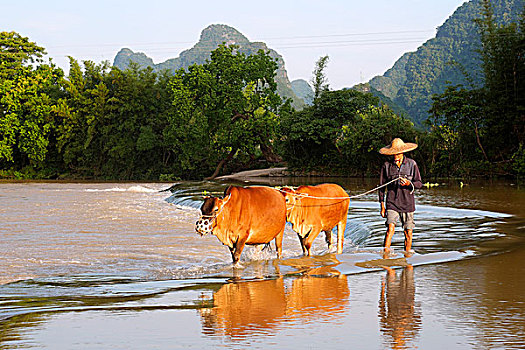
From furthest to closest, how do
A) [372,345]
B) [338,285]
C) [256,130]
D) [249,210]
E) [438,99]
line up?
[256,130] → [438,99] → [249,210] → [338,285] → [372,345]

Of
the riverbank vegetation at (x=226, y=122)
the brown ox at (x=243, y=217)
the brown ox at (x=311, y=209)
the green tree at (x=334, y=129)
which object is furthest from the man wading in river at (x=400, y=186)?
the green tree at (x=334, y=129)

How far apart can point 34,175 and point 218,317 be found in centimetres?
4236

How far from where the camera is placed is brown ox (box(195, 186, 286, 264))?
7.52m

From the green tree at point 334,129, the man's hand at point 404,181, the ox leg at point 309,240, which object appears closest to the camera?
the man's hand at point 404,181

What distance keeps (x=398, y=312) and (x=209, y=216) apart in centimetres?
297

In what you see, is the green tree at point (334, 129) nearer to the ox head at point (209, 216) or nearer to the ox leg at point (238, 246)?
the ox leg at point (238, 246)

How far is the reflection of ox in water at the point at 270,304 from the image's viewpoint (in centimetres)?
482

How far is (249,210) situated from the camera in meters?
7.84

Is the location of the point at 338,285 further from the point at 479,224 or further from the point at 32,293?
the point at 479,224

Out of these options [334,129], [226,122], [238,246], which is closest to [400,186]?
[238,246]

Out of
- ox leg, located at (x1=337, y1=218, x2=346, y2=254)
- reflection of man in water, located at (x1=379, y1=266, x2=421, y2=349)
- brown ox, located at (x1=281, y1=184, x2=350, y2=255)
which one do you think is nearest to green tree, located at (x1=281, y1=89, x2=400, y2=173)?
ox leg, located at (x1=337, y1=218, x2=346, y2=254)

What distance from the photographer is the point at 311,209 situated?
8594mm

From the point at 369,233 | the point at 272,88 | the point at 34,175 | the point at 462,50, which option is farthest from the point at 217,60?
the point at 462,50

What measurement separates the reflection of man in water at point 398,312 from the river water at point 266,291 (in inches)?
0.4
